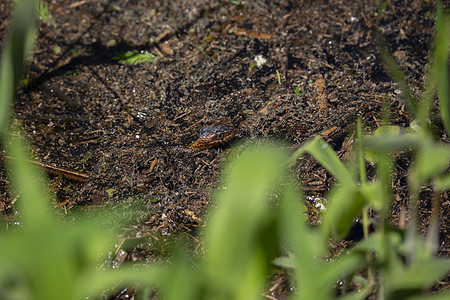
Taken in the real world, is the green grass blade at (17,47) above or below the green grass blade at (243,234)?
above

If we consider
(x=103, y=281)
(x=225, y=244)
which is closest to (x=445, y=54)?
(x=225, y=244)

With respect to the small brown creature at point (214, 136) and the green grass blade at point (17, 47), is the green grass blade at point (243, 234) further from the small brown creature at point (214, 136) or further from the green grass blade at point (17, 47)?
the small brown creature at point (214, 136)

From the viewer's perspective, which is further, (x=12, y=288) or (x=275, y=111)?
(x=275, y=111)

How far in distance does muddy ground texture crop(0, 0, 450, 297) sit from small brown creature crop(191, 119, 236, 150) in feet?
0.08

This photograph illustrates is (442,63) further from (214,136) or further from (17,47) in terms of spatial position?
(214,136)

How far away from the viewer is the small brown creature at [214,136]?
1681 mm

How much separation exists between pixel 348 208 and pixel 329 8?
5.74ft

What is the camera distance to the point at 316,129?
169 centimetres

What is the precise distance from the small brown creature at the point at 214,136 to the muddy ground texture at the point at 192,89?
0.9 inches

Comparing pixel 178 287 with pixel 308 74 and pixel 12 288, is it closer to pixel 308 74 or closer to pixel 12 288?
pixel 12 288

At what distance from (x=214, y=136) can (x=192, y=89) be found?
0.36 metres

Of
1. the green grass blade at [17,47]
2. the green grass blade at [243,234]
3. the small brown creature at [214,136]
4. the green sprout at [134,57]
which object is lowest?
the green grass blade at [243,234]

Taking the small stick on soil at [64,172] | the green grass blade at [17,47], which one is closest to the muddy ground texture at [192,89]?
the small stick on soil at [64,172]

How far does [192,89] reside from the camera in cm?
195
